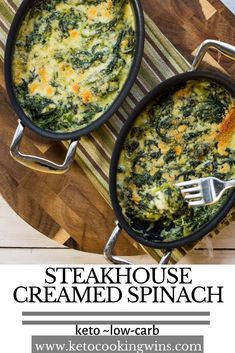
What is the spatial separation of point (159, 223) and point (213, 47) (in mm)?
641

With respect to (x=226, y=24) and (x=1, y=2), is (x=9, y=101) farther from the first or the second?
(x=226, y=24)

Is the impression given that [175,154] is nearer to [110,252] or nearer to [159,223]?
[159,223]

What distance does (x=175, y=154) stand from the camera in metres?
1.75

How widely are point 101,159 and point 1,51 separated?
0.55m

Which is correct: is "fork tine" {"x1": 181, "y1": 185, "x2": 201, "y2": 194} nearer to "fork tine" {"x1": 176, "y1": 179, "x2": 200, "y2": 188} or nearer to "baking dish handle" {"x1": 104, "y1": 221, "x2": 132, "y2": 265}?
"fork tine" {"x1": 176, "y1": 179, "x2": 200, "y2": 188}

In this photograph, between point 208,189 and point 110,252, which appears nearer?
point 208,189

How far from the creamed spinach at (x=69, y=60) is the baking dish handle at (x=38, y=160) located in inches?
3.1

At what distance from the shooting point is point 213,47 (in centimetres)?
175

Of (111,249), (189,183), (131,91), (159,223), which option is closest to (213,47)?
(131,91)

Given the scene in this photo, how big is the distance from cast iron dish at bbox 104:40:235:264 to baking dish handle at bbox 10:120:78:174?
0.16 meters

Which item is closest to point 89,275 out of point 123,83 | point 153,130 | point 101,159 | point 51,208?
point 51,208

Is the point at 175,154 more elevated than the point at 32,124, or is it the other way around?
the point at 32,124

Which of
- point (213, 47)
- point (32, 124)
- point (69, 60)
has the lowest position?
point (213, 47)

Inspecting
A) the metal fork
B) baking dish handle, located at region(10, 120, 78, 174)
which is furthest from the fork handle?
baking dish handle, located at region(10, 120, 78, 174)
